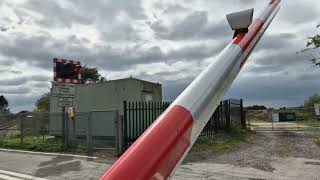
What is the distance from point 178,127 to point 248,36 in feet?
3.72

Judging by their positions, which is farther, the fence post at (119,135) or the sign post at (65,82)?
the sign post at (65,82)

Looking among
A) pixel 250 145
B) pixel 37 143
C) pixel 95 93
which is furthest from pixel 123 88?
pixel 250 145

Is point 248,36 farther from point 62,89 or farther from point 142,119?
point 62,89

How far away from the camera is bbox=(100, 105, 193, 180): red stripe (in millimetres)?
1354

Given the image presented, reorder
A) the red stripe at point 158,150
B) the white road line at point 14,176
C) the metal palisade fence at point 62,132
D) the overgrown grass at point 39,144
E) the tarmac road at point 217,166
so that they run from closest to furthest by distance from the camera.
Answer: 1. the red stripe at point 158,150
2. the tarmac road at point 217,166
3. the white road line at point 14,176
4. the metal palisade fence at point 62,132
5. the overgrown grass at point 39,144

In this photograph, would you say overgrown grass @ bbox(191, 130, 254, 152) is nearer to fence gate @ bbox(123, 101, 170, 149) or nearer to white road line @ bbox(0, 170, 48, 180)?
fence gate @ bbox(123, 101, 170, 149)

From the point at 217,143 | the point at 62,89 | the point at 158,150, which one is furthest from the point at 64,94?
the point at 158,150

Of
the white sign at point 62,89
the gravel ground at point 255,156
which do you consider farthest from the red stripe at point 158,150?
the white sign at point 62,89

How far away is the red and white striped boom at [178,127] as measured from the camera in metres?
1.38

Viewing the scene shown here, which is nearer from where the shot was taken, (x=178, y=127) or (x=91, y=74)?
(x=178, y=127)

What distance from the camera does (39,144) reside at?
18344mm

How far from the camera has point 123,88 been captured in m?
19.8

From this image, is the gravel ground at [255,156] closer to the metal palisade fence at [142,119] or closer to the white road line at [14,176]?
the metal palisade fence at [142,119]

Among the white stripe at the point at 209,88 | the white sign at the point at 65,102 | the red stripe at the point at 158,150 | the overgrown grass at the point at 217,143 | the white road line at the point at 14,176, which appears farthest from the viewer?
the white sign at the point at 65,102
